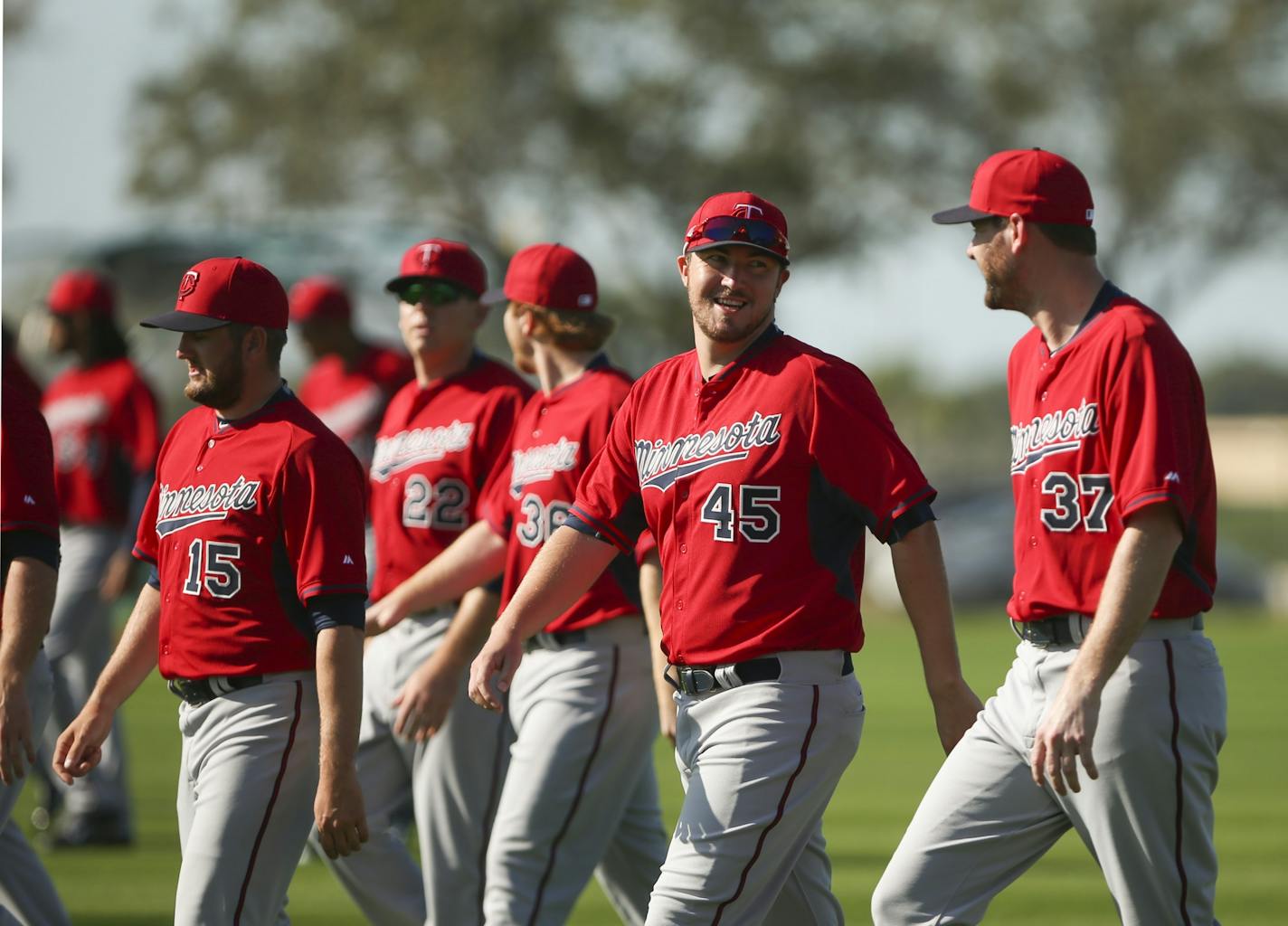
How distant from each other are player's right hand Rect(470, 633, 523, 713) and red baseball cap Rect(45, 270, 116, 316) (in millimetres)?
5551

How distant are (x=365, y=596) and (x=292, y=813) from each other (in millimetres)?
625

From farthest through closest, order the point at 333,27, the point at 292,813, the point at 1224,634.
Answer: the point at 333,27, the point at 1224,634, the point at 292,813

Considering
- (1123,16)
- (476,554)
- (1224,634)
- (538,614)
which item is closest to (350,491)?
(538,614)

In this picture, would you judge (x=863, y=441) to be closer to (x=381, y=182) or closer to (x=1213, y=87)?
(x=381, y=182)

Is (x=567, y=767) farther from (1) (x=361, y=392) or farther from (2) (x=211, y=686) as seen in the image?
(1) (x=361, y=392)

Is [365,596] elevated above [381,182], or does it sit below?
below

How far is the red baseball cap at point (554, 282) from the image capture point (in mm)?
6734

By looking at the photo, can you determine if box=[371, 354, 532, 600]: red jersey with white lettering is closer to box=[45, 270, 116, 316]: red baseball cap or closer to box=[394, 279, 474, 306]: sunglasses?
box=[394, 279, 474, 306]: sunglasses

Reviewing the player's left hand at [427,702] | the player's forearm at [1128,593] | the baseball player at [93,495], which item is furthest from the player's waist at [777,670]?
the baseball player at [93,495]

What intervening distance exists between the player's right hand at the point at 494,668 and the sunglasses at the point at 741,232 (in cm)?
125

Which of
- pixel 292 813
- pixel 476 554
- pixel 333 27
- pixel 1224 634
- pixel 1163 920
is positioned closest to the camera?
pixel 1163 920

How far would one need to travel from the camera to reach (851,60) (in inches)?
1539

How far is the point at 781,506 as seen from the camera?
4.96 metres

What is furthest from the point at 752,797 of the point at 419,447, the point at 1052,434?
the point at 419,447
